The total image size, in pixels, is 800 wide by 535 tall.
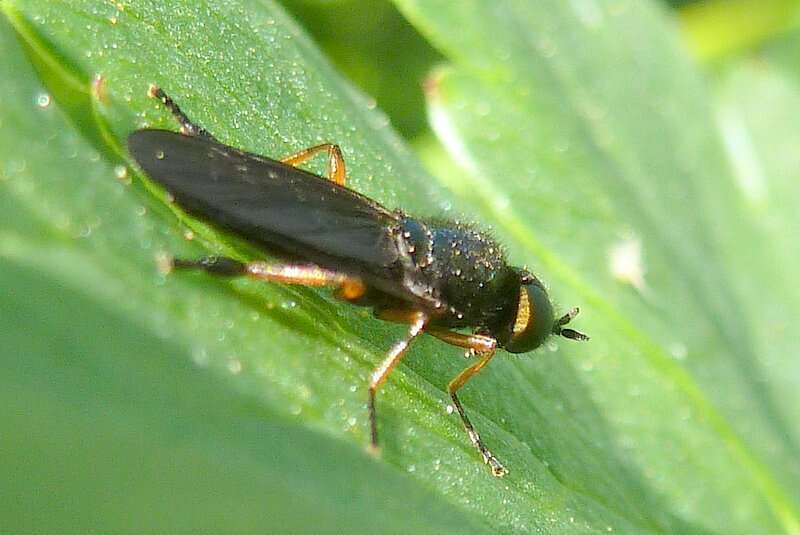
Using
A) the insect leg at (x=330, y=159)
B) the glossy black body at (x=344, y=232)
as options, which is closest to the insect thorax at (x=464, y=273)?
the glossy black body at (x=344, y=232)

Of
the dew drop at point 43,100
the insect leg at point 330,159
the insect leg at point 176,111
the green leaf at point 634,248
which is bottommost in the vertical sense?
the dew drop at point 43,100

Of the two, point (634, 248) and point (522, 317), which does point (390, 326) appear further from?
point (634, 248)

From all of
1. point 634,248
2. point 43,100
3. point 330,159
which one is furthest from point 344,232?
point 634,248

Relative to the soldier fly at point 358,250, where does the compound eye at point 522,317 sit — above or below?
above

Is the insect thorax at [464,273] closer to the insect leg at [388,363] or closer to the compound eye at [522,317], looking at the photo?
the compound eye at [522,317]

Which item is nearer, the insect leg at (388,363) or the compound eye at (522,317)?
the insect leg at (388,363)

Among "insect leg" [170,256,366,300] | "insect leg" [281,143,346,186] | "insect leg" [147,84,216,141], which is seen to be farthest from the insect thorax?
"insect leg" [147,84,216,141]

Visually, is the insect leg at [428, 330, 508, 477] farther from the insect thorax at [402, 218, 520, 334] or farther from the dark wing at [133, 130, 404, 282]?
the dark wing at [133, 130, 404, 282]

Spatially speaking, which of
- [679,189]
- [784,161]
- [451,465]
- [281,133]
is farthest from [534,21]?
[451,465]
